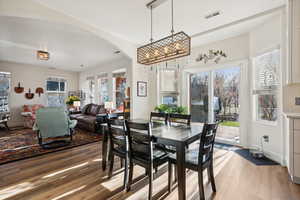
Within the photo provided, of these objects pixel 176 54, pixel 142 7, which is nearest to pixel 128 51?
pixel 142 7

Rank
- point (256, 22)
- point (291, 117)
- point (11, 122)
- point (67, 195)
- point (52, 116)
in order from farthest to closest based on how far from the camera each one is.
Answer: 1. point (11, 122)
2. point (52, 116)
3. point (256, 22)
4. point (291, 117)
5. point (67, 195)

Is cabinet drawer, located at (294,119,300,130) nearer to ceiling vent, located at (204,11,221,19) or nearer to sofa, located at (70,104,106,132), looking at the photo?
ceiling vent, located at (204,11,221,19)

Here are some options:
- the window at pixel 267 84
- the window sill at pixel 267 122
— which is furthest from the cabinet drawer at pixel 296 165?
the window at pixel 267 84

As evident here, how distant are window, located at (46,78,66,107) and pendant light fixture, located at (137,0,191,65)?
679 cm

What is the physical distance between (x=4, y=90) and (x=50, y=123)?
445cm

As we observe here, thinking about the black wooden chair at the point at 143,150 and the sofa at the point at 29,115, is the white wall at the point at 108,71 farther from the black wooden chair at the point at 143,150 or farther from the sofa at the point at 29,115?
the black wooden chair at the point at 143,150

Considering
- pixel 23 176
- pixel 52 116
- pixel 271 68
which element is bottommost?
pixel 23 176

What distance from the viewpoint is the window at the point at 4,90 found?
19.4 feet

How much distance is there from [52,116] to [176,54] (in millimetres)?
3421

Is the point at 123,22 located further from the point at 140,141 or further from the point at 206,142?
the point at 206,142

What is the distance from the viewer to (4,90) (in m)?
5.99

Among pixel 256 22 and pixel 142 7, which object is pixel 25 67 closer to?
pixel 142 7

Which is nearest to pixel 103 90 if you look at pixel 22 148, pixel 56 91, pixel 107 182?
pixel 56 91

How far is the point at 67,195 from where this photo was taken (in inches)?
72.8
